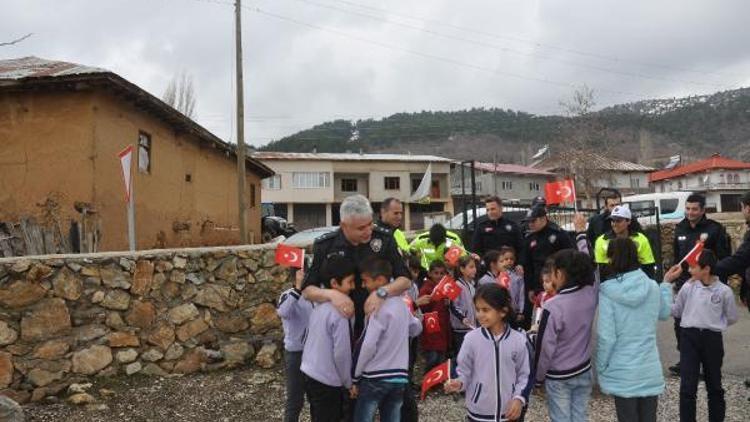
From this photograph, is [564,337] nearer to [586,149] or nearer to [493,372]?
[493,372]

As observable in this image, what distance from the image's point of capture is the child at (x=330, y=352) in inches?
132

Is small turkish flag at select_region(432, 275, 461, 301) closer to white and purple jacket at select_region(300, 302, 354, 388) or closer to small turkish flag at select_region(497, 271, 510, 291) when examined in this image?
small turkish flag at select_region(497, 271, 510, 291)

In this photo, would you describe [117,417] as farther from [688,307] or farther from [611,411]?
[688,307]

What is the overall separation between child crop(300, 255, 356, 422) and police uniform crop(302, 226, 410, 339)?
4.2 inches

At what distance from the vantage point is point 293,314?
175 inches

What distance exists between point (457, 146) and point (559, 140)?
3097 cm

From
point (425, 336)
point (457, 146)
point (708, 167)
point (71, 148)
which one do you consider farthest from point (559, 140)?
point (425, 336)

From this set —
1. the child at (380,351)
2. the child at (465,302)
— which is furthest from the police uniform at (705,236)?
the child at (380,351)

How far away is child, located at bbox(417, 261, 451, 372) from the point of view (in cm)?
582


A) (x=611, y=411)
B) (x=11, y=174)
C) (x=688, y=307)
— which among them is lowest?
(x=611, y=411)

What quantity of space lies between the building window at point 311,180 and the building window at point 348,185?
219 centimetres

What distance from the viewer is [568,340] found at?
375 cm

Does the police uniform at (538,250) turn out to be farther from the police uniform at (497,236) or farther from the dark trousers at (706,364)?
the dark trousers at (706,364)

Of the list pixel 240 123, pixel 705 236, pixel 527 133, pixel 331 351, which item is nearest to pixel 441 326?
pixel 331 351
